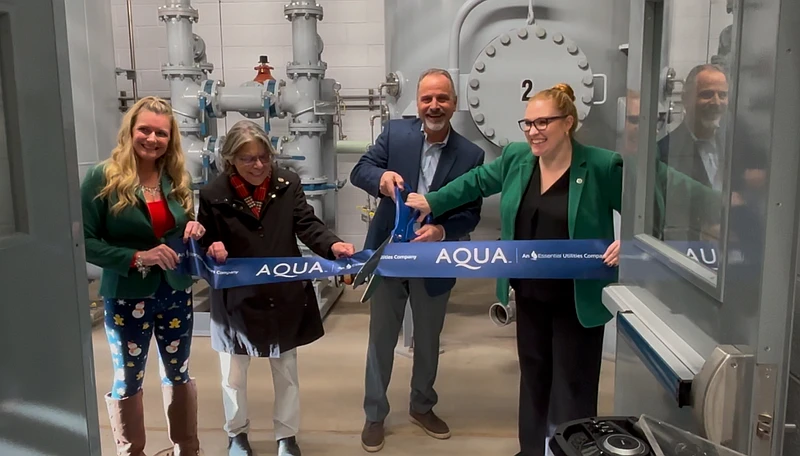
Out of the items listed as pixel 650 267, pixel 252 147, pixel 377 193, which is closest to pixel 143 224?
pixel 252 147

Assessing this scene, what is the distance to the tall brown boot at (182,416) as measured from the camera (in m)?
2.15

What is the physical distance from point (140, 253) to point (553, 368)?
1309 millimetres

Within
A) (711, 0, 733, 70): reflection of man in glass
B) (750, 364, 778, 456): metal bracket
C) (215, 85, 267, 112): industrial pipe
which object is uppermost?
(215, 85, 267, 112): industrial pipe

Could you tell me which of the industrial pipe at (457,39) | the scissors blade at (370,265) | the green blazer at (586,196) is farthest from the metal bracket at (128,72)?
the green blazer at (586,196)

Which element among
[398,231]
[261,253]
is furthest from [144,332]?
[398,231]

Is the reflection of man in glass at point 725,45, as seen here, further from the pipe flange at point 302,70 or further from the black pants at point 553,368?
the pipe flange at point 302,70

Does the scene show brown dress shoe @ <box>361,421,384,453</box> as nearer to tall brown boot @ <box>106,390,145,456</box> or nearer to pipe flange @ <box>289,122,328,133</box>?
tall brown boot @ <box>106,390,145,456</box>

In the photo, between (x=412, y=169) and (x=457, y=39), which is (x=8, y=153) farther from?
(x=457, y=39)

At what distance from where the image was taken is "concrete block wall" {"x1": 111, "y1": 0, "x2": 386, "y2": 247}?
452 cm

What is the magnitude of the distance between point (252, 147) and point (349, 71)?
102 inches

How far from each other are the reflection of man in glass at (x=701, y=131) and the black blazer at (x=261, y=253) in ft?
4.26

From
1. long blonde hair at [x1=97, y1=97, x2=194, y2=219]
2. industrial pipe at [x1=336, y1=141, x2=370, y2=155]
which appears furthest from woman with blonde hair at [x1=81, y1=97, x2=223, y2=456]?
industrial pipe at [x1=336, y1=141, x2=370, y2=155]

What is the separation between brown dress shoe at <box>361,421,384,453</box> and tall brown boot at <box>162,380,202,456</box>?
0.60m

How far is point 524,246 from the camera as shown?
2.08 metres
